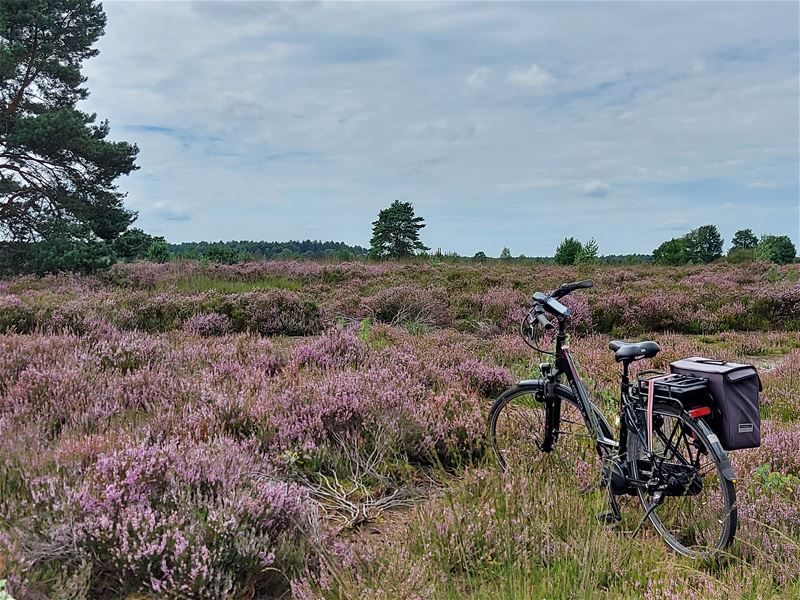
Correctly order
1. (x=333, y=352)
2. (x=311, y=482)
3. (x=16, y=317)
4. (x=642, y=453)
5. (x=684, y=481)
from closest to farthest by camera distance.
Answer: (x=684, y=481) → (x=642, y=453) → (x=311, y=482) → (x=333, y=352) → (x=16, y=317)

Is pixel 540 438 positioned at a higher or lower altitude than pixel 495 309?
lower

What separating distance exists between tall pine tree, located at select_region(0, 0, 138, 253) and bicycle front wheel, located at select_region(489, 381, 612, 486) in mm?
15452

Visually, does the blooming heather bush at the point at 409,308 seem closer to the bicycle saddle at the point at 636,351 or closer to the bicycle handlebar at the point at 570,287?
the bicycle handlebar at the point at 570,287

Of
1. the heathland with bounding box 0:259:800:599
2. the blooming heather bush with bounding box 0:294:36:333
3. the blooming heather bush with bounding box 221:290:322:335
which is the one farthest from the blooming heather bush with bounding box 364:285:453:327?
the blooming heather bush with bounding box 0:294:36:333

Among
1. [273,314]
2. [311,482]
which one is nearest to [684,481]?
[311,482]

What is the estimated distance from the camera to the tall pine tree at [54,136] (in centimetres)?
1532

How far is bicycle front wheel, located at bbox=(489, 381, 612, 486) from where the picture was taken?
3.37 m

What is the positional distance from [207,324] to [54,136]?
11.4 m

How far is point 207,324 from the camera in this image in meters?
8.56

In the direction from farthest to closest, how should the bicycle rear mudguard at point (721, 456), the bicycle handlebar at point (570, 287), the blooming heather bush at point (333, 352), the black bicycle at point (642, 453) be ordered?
1. the blooming heather bush at point (333, 352)
2. the bicycle handlebar at point (570, 287)
3. the black bicycle at point (642, 453)
4. the bicycle rear mudguard at point (721, 456)

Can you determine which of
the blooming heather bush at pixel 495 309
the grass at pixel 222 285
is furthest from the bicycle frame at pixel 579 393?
the grass at pixel 222 285

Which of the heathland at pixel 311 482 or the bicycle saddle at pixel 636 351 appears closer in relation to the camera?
the heathland at pixel 311 482

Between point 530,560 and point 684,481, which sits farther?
point 684,481

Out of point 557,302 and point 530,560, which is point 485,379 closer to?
point 557,302
